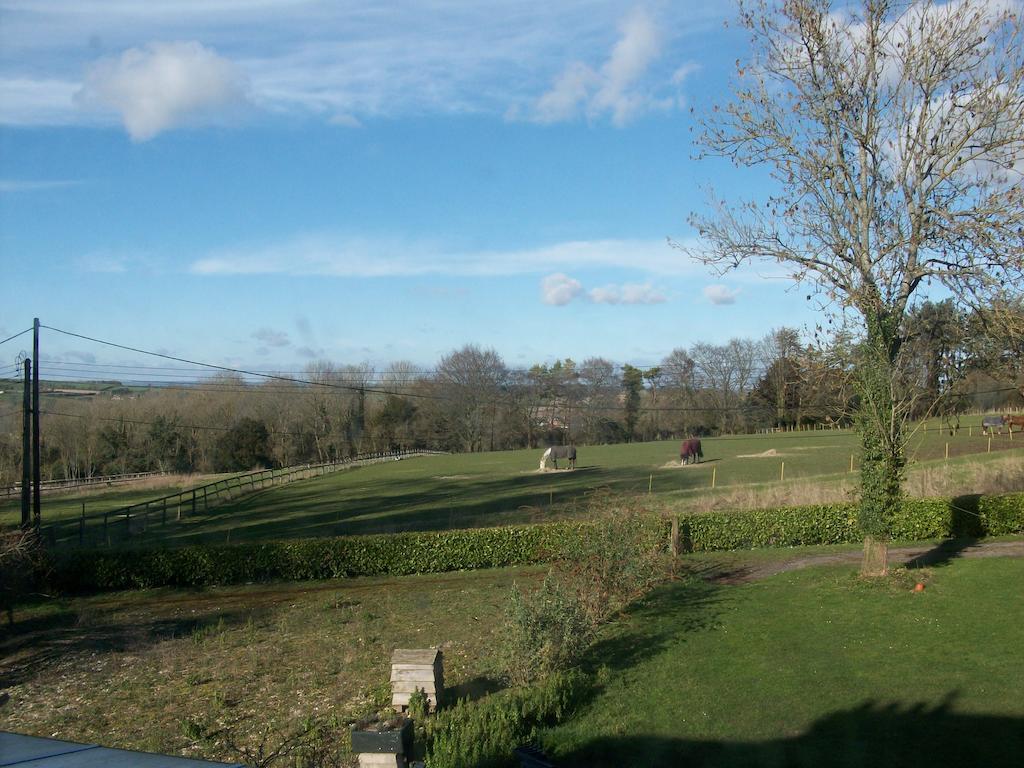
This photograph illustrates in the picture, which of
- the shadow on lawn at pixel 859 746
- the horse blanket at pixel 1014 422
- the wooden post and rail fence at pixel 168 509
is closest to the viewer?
the shadow on lawn at pixel 859 746

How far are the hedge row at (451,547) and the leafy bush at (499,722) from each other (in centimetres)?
1061

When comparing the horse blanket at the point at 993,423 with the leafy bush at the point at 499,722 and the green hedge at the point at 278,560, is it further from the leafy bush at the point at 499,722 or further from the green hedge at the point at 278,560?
the leafy bush at the point at 499,722

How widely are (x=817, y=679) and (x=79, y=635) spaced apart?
46.0 feet

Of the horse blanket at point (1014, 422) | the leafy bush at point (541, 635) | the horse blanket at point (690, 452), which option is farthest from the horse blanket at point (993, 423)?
the leafy bush at point (541, 635)

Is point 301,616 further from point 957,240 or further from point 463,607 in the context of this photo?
point 957,240

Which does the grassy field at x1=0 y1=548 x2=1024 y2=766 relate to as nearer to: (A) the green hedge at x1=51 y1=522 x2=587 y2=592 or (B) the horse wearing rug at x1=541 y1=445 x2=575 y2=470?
(A) the green hedge at x1=51 y1=522 x2=587 y2=592

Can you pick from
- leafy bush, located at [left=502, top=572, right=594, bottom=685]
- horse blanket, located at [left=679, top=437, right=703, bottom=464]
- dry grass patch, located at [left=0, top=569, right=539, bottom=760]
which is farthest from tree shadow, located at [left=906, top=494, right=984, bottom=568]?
horse blanket, located at [left=679, top=437, right=703, bottom=464]

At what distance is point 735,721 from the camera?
8.60 meters

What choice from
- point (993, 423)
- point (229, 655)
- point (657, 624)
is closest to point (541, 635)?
point (657, 624)

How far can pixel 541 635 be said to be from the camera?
10227mm

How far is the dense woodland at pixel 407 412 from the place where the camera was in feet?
210

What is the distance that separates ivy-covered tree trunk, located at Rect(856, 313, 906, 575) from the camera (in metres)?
14.6

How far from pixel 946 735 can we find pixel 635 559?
6610mm

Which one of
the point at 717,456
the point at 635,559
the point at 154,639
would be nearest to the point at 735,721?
the point at 635,559
